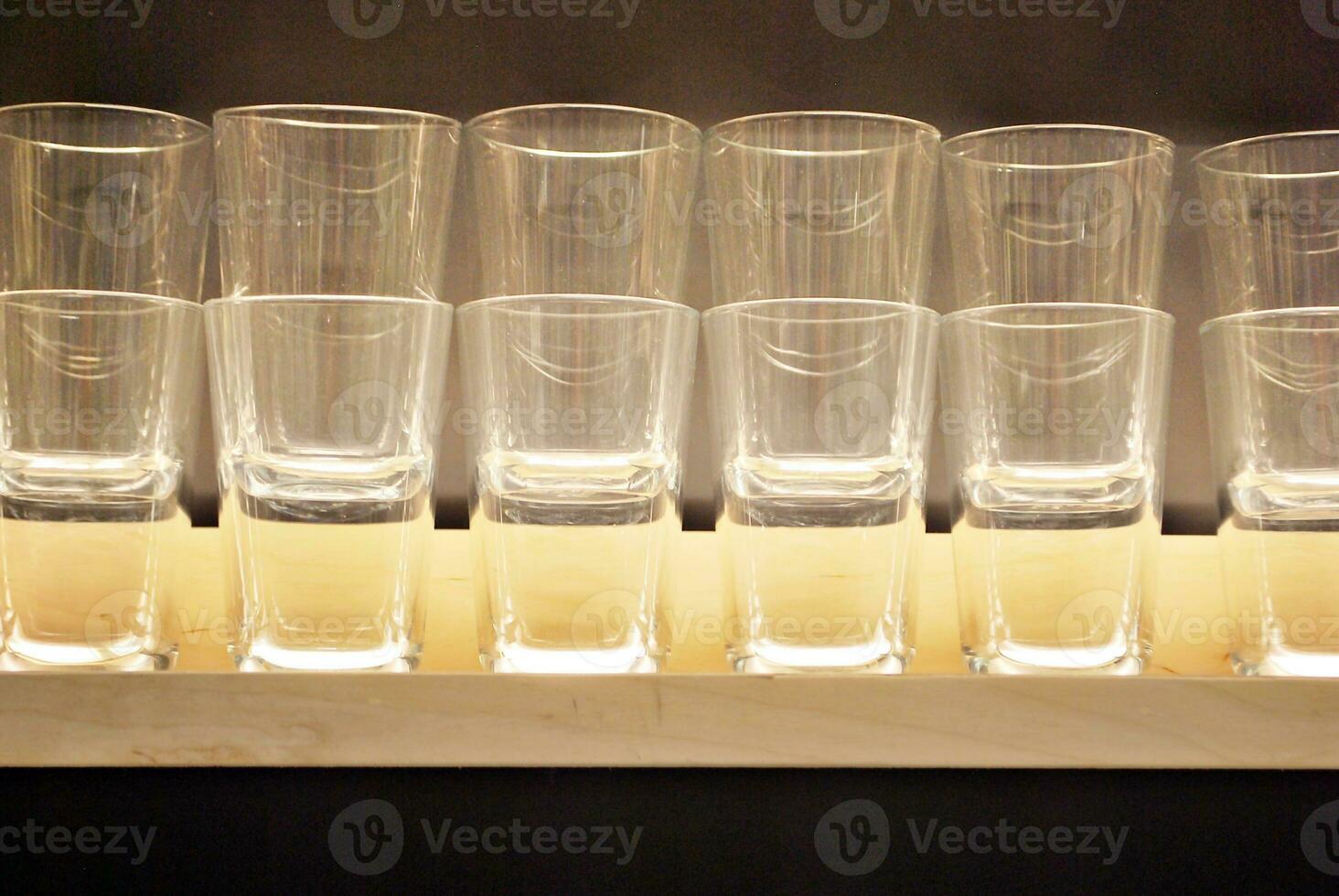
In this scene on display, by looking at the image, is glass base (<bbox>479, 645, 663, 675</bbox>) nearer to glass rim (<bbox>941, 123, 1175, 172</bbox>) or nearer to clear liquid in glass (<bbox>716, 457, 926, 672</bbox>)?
clear liquid in glass (<bbox>716, 457, 926, 672</bbox>)

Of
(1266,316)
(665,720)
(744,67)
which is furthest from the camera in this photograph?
(744,67)

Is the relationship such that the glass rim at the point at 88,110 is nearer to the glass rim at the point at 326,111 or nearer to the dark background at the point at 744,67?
the glass rim at the point at 326,111

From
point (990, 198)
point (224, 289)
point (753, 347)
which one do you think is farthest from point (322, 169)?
point (990, 198)

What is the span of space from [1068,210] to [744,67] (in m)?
0.29

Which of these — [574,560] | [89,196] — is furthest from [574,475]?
[89,196]

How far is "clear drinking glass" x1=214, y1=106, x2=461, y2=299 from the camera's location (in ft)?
2.01

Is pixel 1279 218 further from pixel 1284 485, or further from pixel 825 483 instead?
pixel 825 483

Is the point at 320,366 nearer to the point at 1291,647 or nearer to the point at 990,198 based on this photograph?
the point at 990,198

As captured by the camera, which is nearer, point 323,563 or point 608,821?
point 323,563

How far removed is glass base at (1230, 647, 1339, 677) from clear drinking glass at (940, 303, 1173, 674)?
0.06m

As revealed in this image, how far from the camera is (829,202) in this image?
0.63m

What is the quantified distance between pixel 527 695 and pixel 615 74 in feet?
1.56

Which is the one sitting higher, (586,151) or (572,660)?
(586,151)

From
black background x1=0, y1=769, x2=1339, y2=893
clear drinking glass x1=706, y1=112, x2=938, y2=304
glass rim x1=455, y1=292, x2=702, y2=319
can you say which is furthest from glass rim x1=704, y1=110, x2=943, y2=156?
black background x1=0, y1=769, x2=1339, y2=893
